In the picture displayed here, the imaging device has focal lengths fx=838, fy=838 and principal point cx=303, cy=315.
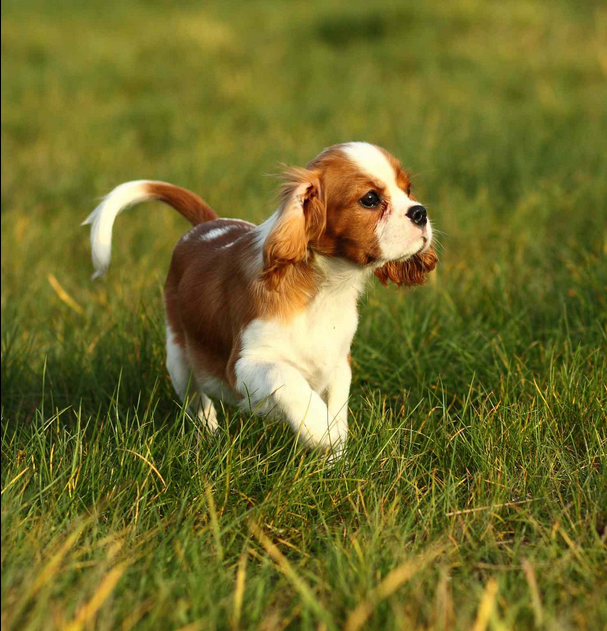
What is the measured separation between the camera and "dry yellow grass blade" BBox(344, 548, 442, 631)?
5.51ft

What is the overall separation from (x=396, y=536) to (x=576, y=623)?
48 cm

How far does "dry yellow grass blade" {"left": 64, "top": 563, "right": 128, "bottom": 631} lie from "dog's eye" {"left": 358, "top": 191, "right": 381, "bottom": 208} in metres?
1.46

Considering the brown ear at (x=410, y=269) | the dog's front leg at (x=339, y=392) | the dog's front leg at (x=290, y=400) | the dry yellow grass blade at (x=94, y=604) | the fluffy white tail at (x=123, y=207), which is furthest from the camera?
the fluffy white tail at (x=123, y=207)

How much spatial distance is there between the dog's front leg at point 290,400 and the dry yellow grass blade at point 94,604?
886mm

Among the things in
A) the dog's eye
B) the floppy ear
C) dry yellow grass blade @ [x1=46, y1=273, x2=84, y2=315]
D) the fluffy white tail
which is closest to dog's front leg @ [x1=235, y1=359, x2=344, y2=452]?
the floppy ear

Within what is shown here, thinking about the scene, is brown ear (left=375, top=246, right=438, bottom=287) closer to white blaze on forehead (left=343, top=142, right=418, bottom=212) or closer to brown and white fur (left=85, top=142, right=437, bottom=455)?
brown and white fur (left=85, top=142, right=437, bottom=455)

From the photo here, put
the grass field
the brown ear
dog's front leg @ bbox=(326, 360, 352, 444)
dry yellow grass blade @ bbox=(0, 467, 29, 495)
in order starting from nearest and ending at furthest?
the grass field
dry yellow grass blade @ bbox=(0, 467, 29, 495)
dog's front leg @ bbox=(326, 360, 352, 444)
the brown ear

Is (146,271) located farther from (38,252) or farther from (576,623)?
(576,623)

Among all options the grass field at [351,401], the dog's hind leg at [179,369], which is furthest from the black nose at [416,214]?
the dog's hind leg at [179,369]

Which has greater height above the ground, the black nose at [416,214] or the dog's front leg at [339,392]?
the black nose at [416,214]

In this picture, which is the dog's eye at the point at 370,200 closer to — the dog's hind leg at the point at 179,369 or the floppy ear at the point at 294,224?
the floppy ear at the point at 294,224

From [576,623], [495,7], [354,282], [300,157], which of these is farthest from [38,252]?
[495,7]

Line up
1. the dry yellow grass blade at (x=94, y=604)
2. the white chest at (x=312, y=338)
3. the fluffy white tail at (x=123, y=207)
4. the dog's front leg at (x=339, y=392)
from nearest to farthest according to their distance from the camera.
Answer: the dry yellow grass blade at (x=94, y=604) → the white chest at (x=312, y=338) → the dog's front leg at (x=339, y=392) → the fluffy white tail at (x=123, y=207)

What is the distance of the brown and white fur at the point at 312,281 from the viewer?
2.69m
